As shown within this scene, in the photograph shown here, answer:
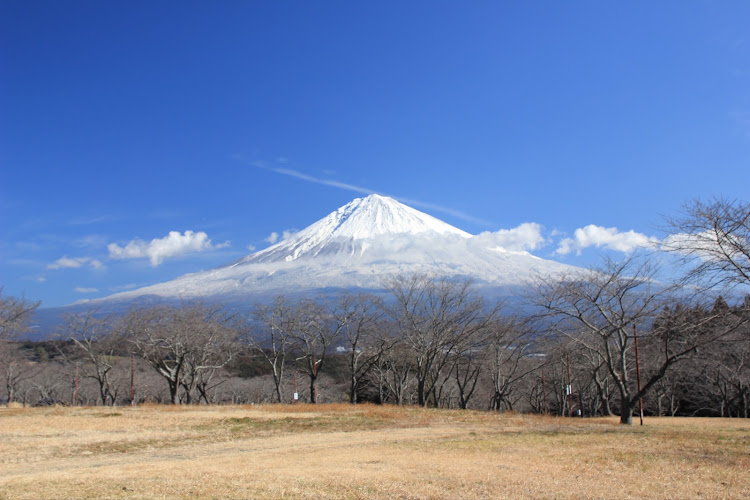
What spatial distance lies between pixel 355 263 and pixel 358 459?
364ft

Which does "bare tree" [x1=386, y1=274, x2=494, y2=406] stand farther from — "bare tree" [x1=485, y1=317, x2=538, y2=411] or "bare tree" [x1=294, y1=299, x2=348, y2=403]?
"bare tree" [x1=294, y1=299, x2=348, y2=403]

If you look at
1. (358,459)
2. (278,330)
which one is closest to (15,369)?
(278,330)

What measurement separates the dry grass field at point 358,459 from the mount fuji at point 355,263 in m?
76.2

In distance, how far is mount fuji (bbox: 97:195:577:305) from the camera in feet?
351

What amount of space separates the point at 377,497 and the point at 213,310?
3781cm

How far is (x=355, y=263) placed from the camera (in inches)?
4860

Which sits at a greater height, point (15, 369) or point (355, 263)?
point (355, 263)

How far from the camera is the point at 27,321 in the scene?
36875 mm

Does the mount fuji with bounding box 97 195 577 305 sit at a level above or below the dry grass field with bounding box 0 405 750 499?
above

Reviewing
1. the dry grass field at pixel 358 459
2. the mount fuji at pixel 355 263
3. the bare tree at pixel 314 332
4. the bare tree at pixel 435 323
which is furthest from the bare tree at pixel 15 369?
the mount fuji at pixel 355 263

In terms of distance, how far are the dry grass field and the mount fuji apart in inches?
3001

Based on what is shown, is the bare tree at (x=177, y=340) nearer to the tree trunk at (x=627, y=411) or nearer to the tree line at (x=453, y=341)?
the tree line at (x=453, y=341)

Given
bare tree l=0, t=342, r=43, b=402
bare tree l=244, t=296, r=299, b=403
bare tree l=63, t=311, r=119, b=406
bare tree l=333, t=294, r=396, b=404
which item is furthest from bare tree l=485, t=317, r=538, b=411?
bare tree l=0, t=342, r=43, b=402

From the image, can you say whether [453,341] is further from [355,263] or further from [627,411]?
[355,263]
